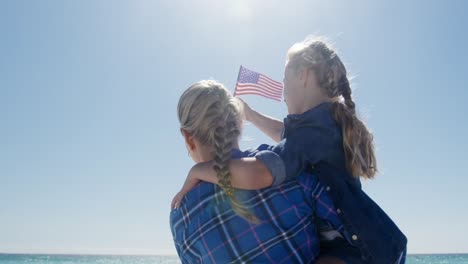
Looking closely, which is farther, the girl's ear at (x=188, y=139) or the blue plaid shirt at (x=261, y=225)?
the girl's ear at (x=188, y=139)

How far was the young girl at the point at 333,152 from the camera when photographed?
6.98 feet

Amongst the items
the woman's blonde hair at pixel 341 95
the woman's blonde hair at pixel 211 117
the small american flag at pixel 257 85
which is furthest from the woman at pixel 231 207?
the small american flag at pixel 257 85

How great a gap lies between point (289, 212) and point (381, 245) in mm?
469

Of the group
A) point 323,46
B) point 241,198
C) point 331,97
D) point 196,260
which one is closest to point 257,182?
point 241,198

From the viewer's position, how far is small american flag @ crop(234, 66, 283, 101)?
5.25 m

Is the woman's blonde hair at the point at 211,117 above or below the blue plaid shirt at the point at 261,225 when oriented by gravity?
above

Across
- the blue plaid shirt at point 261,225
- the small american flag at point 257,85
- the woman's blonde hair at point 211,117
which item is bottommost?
the small american flag at point 257,85

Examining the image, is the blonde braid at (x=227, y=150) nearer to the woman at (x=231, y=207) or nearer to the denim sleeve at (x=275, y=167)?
the woman at (x=231, y=207)

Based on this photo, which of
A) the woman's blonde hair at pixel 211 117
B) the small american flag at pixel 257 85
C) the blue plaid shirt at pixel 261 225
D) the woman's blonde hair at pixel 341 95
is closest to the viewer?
the blue plaid shirt at pixel 261 225

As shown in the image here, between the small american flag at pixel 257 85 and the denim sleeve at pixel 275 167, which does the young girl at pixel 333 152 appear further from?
the small american flag at pixel 257 85

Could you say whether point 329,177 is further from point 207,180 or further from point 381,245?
point 207,180

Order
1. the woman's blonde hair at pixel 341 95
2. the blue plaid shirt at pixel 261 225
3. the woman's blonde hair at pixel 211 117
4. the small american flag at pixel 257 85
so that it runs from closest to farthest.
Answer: the blue plaid shirt at pixel 261 225 < the woman's blonde hair at pixel 211 117 < the woman's blonde hair at pixel 341 95 < the small american flag at pixel 257 85

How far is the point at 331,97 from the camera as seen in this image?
2.66 metres

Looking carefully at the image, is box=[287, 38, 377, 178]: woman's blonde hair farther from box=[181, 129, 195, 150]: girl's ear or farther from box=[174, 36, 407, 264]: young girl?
box=[181, 129, 195, 150]: girl's ear
